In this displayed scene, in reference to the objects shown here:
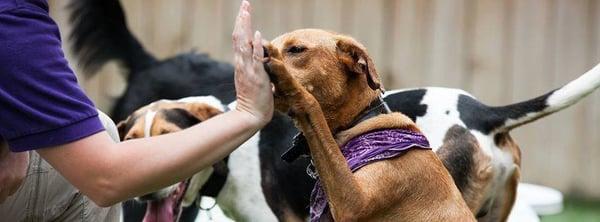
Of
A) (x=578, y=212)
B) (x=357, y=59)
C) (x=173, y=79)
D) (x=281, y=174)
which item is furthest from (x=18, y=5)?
(x=578, y=212)

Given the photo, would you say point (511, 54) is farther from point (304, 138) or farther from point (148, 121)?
point (304, 138)

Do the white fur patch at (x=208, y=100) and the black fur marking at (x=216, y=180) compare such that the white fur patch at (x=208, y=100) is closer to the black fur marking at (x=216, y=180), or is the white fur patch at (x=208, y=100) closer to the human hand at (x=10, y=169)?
the black fur marking at (x=216, y=180)

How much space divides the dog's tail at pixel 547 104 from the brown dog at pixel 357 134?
3.48ft

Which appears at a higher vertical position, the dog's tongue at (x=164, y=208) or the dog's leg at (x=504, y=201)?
the dog's leg at (x=504, y=201)

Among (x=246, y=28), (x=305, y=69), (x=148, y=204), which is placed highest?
(x=246, y=28)

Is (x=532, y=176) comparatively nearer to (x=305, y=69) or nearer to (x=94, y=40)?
(x=94, y=40)

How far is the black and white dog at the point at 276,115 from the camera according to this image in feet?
12.8

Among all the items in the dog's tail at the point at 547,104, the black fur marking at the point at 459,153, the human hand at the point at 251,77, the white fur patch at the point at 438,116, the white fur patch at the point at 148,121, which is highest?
the human hand at the point at 251,77

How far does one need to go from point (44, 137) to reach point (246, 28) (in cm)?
49

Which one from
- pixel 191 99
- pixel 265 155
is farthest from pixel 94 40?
pixel 265 155

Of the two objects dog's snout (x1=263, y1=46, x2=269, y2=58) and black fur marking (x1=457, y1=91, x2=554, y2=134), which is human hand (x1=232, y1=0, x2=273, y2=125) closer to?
dog's snout (x1=263, y1=46, x2=269, y2=58)

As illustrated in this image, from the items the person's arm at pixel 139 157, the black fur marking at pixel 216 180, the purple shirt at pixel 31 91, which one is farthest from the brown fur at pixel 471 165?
the purple shirt at pixel 31 91

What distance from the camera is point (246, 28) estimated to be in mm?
2383

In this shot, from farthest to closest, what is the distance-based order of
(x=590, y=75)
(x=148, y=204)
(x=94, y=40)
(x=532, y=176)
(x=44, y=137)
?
(x=532, y=176)
(x=94, y=40)
(x=148, y=204)
(x=590, y=75)
(x=44, y=137)
